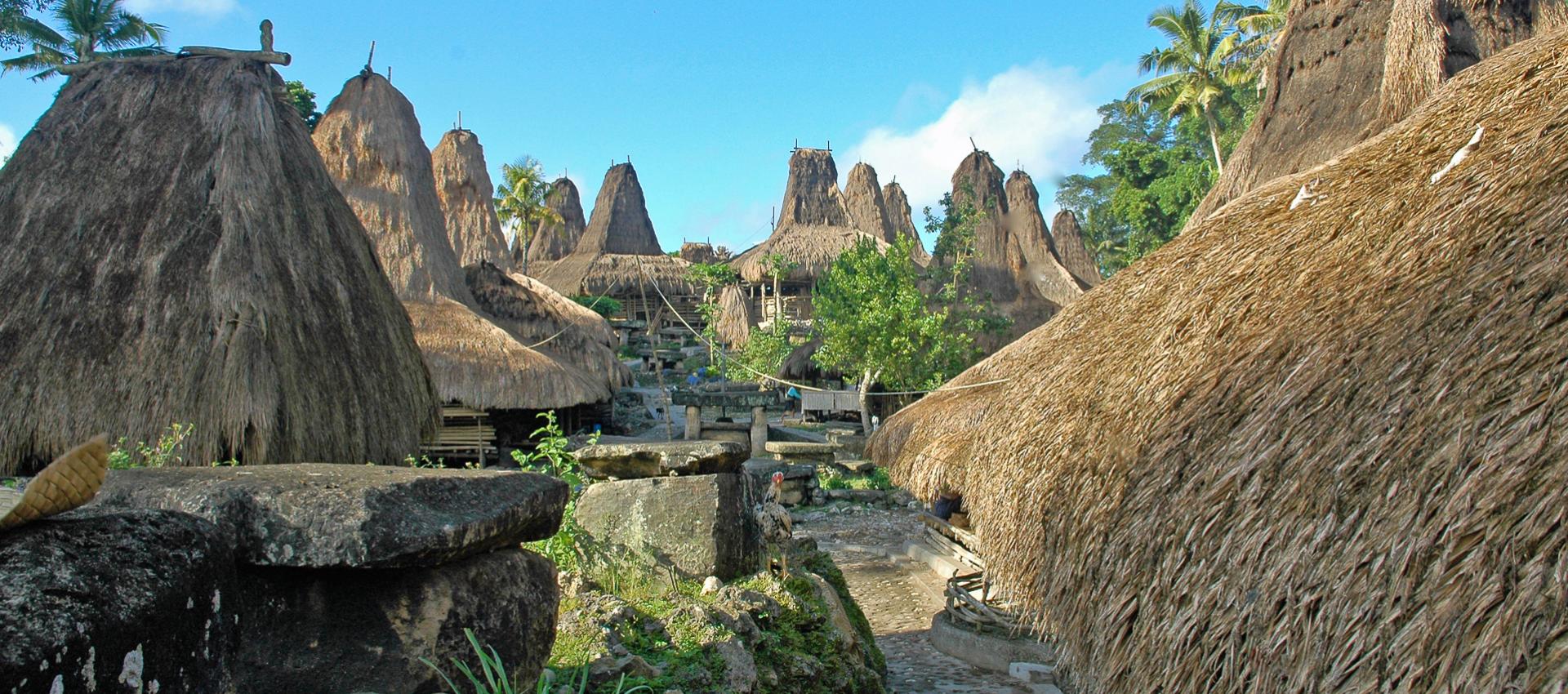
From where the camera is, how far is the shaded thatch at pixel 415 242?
47.5 feet

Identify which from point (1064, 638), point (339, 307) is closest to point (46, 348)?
point (339, 307)

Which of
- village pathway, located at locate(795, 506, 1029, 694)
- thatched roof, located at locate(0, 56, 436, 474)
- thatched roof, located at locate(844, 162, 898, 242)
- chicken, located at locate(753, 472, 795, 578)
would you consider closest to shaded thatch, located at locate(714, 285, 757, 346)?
thatched roof, located at locate(844, 162, 898, 242)

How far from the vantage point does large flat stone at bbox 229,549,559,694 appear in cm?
252

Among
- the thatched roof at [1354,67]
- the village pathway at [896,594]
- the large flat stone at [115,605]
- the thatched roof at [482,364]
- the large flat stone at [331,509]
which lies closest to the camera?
the large flat stone at [115,605]

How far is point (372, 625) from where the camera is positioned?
8.75 feet

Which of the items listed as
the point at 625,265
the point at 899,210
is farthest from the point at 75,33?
the point at 899,210

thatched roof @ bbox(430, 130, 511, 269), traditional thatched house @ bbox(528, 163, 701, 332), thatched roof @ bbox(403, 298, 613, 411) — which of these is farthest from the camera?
traditional thatched house @ bbox(528, 163, 701, 332)

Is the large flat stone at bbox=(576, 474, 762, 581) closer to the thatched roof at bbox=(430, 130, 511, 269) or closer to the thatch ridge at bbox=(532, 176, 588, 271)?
the thatched roof at bbox=(430, 130, 511, 269)

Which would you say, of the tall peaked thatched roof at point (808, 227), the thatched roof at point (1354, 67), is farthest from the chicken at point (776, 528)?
the tall peaked thatched roof at point (808, 227)

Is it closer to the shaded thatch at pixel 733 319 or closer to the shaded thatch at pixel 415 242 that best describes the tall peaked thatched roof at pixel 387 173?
the shaded thatch at pixel 415 242

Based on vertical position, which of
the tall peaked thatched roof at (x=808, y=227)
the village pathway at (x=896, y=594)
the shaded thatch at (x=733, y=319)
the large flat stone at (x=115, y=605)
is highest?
the tall peaked thatched roof at (x=808, y=227)

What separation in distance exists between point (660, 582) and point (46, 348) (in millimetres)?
4050

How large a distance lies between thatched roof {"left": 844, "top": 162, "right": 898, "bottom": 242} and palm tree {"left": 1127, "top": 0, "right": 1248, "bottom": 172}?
31.3ft

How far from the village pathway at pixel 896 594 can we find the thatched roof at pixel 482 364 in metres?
4.35
